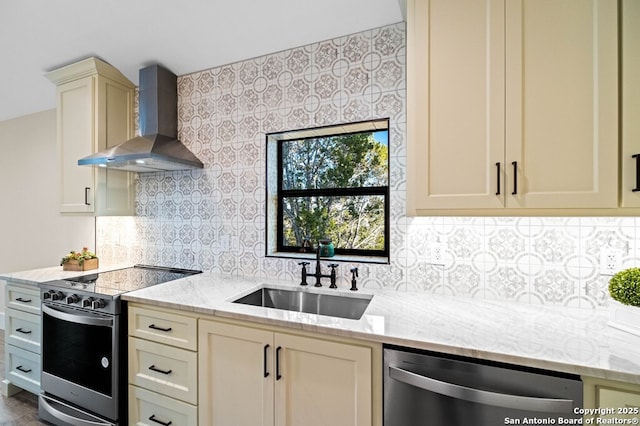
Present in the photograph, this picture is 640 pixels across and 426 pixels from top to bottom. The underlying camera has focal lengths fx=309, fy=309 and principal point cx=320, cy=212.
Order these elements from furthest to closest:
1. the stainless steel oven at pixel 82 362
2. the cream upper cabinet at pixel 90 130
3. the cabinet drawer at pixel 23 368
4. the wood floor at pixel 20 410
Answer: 1. the cream upper cabinet at pixel 90 130
2. the cabinet drawer at pixel 23 368
3. the wood floor at pixel 20 410
4. the stainless steel oven at pixel 82 362

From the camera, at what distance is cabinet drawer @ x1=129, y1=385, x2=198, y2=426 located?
5.19 feet

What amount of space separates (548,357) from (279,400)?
1.06m

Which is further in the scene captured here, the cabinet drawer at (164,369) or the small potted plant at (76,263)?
the small potted plant at (76,263)

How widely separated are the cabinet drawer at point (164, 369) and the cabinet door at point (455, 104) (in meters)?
1.38

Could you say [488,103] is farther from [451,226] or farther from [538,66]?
[451,226]

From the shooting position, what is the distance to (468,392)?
1.04 metres

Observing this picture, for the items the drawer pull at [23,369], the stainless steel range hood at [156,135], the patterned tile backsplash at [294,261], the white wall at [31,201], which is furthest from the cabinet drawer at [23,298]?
the stainless steel range hood at [156,135]

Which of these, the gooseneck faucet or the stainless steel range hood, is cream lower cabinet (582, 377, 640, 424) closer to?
the gooseneck faucet

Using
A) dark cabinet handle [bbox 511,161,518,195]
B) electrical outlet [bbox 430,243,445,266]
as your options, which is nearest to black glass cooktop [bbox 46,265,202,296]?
electrical outlet [bbox 430,243,445,266]

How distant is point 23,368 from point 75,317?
964mm

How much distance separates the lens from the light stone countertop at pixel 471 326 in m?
0.99

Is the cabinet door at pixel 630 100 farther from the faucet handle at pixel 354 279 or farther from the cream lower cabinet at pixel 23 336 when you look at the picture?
the cream lower cabinet at pixel 23 336

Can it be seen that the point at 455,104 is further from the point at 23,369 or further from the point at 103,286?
the point at 23,369

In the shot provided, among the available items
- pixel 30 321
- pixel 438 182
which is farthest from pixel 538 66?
pixel 30 321
